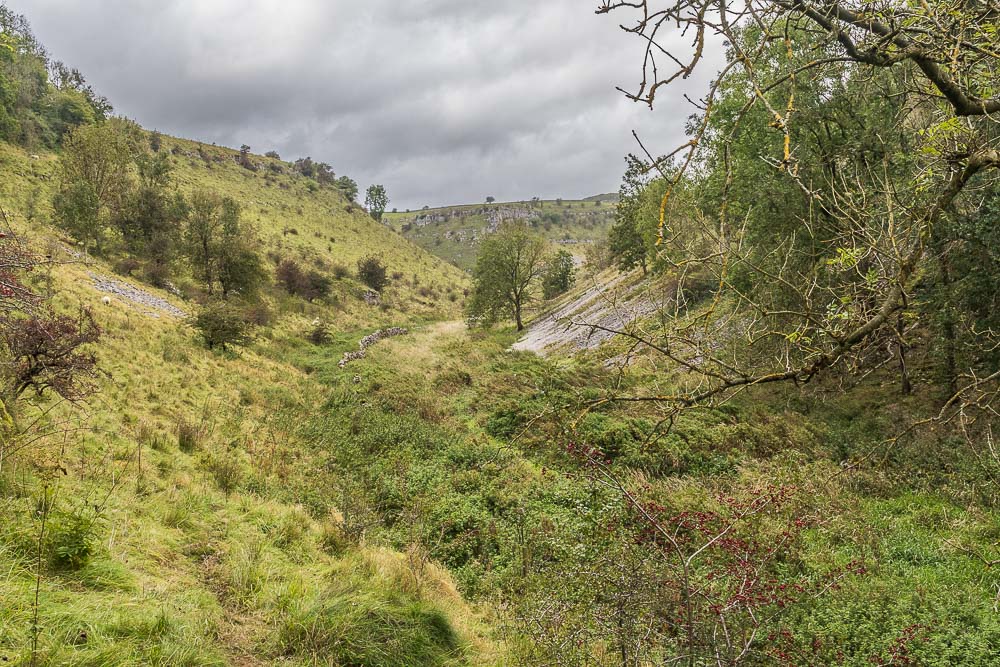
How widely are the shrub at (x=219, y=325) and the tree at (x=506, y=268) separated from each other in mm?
19609

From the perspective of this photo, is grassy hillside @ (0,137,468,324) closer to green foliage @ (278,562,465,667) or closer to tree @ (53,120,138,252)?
tree @ (53,120,138,252)

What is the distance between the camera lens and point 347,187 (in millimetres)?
91875

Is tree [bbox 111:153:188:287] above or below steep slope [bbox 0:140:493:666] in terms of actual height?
above

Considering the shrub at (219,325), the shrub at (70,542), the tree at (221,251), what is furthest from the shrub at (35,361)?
the tree at (221,251)

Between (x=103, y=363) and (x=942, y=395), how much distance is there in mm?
19346

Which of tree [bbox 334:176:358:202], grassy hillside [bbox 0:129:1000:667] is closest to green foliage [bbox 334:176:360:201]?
tree [bbox 334:176:358:202]

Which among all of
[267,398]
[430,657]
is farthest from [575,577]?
[267,398]

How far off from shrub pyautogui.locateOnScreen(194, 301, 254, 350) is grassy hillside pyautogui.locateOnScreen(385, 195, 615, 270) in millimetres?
116080

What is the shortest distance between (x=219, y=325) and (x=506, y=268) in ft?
68.8

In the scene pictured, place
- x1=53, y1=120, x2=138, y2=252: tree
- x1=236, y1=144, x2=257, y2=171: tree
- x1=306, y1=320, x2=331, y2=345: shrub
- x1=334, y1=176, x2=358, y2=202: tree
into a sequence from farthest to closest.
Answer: x1=334, y1=176, x2=358, y2=202: tree < x1=236, y1=144, x2=257, y2=171: tree < x1=306, y1=320, x2=331, y2=345: shrub < x1=53, y1=120, x2=138, y2=252: tree

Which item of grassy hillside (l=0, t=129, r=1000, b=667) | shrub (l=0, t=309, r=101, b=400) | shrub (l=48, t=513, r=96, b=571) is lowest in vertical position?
grassy hillside (l=0, t=129, r=1000, b=667)

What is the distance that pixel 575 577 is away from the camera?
6.03 m

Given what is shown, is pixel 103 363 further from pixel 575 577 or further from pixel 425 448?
pixel 575 577

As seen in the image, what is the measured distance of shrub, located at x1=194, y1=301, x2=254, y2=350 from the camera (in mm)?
16969
